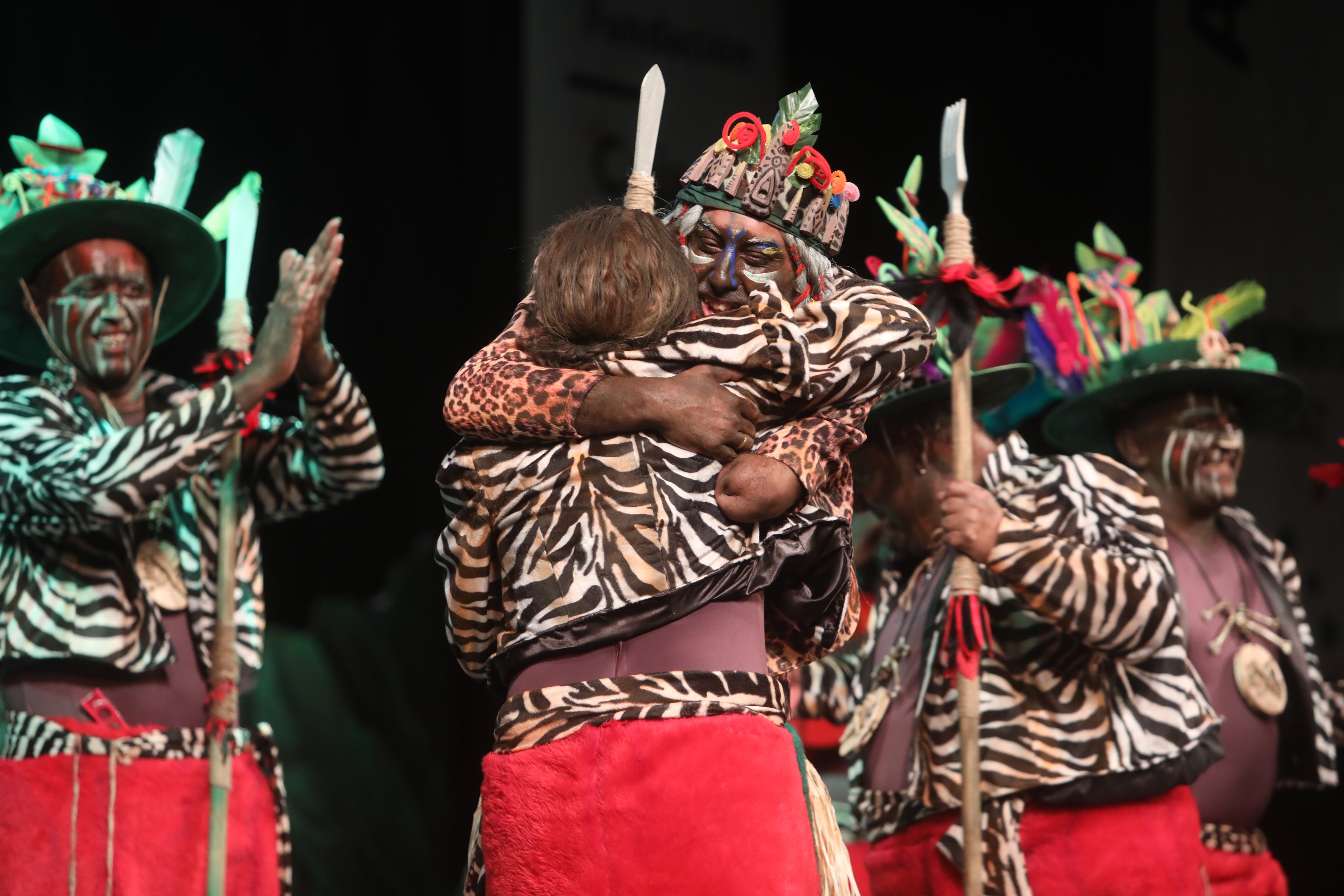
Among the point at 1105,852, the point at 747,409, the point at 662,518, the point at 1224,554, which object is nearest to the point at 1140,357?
the point at 1224,554

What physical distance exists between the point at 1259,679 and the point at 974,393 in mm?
1078

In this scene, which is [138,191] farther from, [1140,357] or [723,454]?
→ [1140,357]

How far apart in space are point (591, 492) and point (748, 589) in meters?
0.24

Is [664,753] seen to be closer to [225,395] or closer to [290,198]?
[225,395]

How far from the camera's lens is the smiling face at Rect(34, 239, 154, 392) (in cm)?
331

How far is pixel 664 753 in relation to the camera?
1.88m

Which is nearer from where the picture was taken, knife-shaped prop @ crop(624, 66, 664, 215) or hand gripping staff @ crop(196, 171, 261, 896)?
knife-shaped prop @ crop(624, 66, 664, 215)

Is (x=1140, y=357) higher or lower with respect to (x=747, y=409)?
higher

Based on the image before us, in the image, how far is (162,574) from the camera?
328 cm

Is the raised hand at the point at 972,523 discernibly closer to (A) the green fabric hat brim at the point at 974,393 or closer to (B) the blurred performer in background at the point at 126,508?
(A) the green fabric hat brim at the point at 974,393

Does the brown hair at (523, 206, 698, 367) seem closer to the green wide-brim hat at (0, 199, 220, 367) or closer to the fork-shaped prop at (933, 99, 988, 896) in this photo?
the fork-shaped prop at (933, 99, 988, 896)

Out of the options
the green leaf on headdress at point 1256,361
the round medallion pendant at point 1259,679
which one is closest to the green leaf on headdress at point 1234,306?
the green leaf on headdress at point 1256,361

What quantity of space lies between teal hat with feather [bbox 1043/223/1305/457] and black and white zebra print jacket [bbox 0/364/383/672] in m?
1.81

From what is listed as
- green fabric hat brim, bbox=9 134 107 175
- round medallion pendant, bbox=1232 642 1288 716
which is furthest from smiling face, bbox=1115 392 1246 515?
green fabric hat brim, bbox=9 134 107 175
